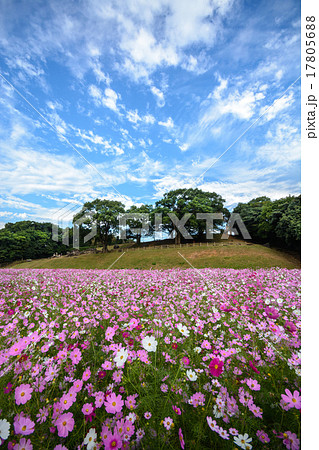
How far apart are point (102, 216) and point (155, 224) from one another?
1192 centimetres

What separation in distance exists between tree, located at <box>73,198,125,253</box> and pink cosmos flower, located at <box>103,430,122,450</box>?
28776mm

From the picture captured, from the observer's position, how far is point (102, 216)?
28719mm

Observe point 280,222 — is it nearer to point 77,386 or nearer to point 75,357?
point 75,357

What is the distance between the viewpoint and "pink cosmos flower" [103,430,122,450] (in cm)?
97

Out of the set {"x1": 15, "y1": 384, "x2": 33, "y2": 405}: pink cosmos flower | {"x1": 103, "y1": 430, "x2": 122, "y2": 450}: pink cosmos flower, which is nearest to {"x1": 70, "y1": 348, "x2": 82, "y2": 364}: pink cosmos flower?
{"x1": 15, "y1": 384, "x2": 33, "y2": 405}: pink cosmos flower

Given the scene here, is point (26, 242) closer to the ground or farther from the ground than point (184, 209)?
closer to the ground

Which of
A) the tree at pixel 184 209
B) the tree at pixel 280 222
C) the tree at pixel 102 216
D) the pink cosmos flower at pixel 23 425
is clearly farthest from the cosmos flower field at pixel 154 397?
the tree at pixel 184 209

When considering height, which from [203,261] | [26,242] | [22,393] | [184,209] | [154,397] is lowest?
[203,261]

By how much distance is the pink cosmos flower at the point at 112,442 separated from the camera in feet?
3.17

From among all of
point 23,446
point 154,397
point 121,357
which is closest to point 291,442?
point 154,397

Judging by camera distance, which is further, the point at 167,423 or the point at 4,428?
the point at 167,423
